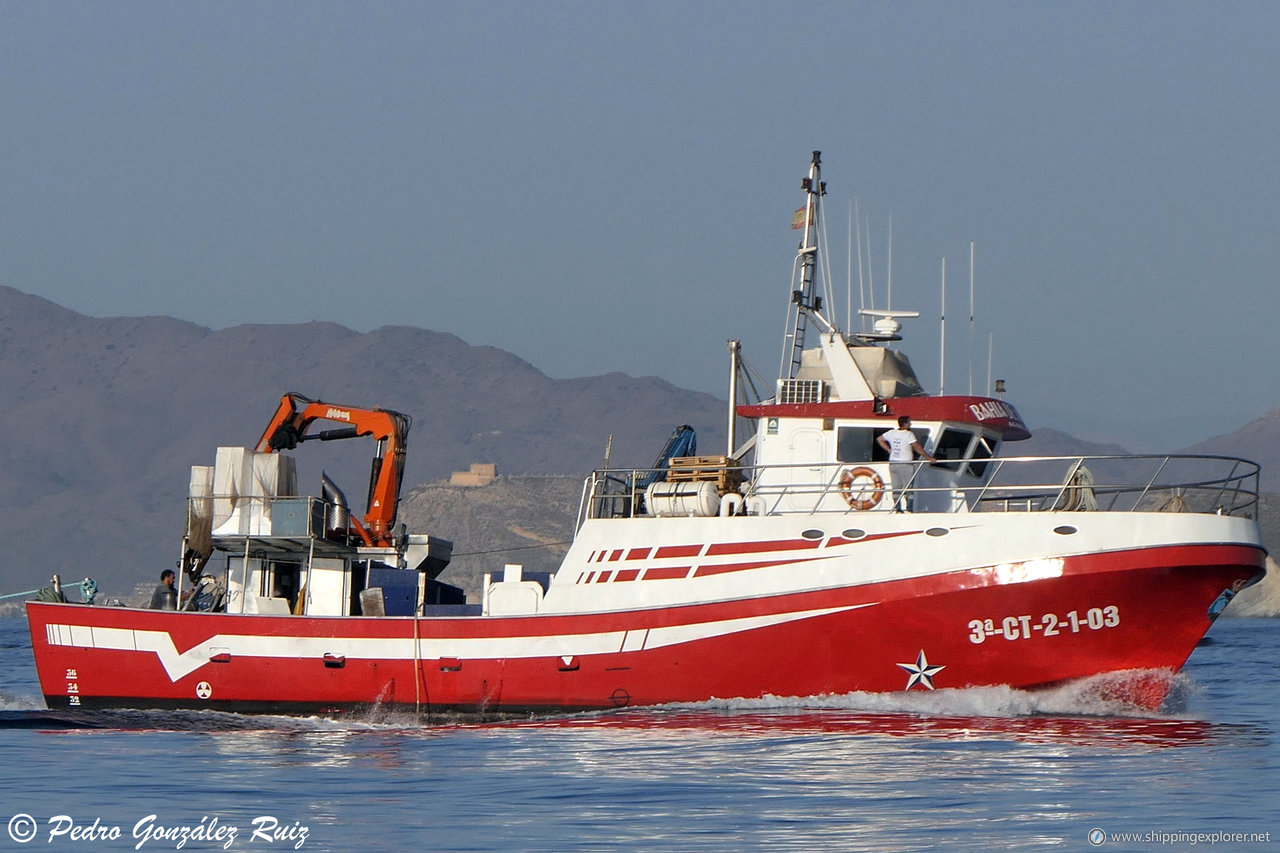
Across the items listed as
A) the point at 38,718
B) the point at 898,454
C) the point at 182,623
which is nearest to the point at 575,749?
the point at 898,454

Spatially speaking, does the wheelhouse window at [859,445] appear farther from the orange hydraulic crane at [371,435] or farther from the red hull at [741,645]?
the orange hydraulic crane at [371,435]

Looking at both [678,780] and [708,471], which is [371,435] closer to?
[708,471]

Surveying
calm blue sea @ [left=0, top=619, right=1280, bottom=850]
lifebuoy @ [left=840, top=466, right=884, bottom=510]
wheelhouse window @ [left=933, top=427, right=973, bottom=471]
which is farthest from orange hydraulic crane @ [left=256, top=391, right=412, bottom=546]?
wheelhouse window @ [left=933, top=427, right=973, bottom=471]

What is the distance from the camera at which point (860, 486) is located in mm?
20844

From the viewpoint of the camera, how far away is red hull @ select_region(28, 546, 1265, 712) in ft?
63.2

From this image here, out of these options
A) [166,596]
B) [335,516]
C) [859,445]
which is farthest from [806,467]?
[166,596]

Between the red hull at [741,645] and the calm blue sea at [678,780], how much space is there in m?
0.36

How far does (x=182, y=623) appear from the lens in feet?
75.9

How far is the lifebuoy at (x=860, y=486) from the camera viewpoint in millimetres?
20547

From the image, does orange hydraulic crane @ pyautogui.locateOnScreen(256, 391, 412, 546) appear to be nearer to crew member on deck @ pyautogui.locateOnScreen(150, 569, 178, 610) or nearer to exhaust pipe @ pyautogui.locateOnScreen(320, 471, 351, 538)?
exhaust pipe @ pyautogui.locateOnScreen(320, 471, 351, 538)

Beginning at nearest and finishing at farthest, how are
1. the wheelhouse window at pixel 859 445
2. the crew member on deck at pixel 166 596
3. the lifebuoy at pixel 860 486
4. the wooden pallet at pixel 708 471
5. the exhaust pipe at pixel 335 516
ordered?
1. the lifebuoy at pixel 860 486
2. the wooden pallet at pixel 708 471
3. the wheelhouse window at pixel 859 445
4. the exhaust pipe at pixel 335 516
5. the crew member on deck at pixel 166 596

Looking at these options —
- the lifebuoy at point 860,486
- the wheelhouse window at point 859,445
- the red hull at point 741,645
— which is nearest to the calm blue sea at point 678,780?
the red hull at point 741,645

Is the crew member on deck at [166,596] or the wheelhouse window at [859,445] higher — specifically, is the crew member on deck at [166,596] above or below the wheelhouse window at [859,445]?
below

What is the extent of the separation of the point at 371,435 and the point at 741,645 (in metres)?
7.53
